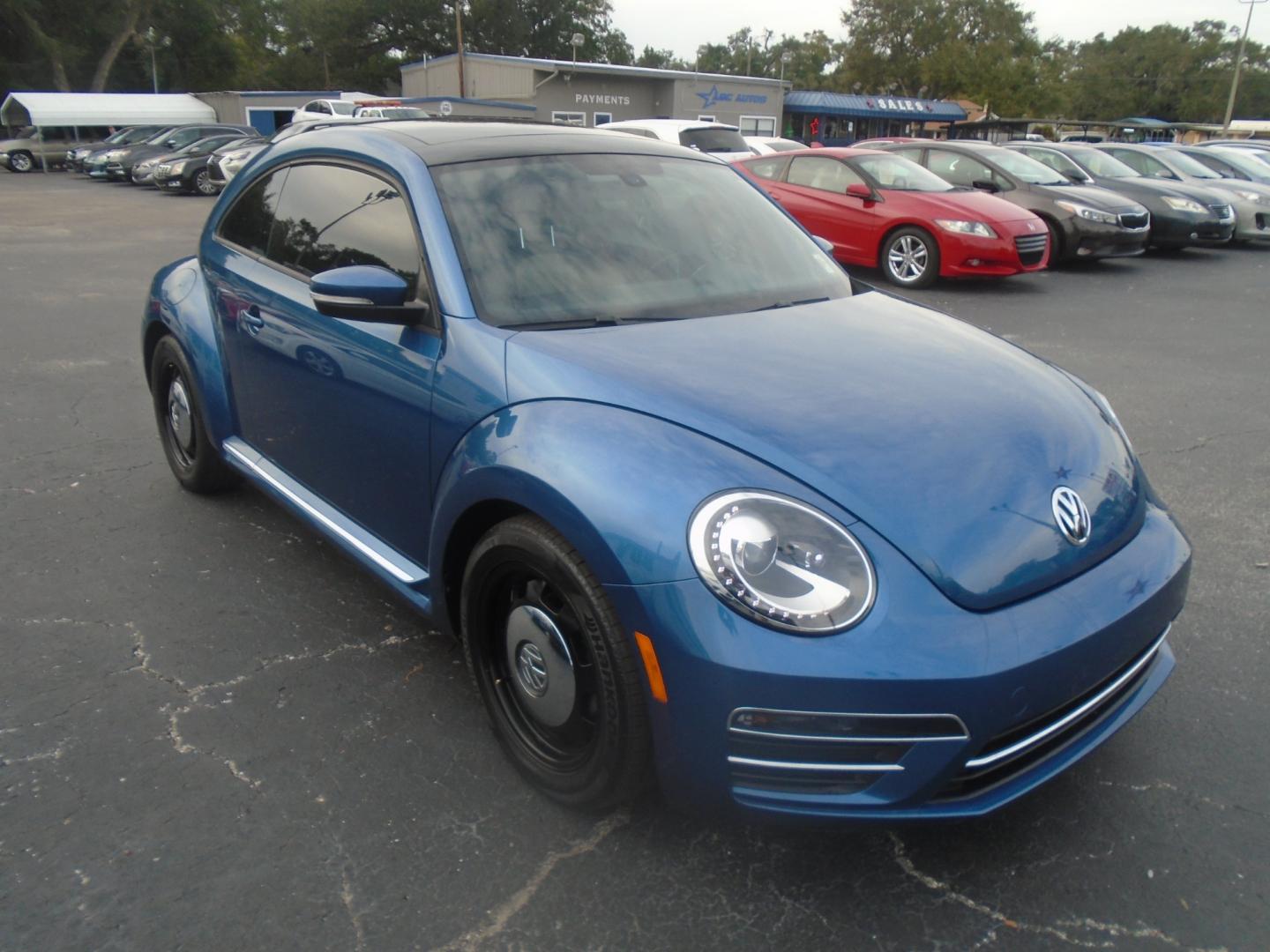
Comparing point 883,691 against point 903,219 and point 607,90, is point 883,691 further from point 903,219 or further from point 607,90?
point 607,90

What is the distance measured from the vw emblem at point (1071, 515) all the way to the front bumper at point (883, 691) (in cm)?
12

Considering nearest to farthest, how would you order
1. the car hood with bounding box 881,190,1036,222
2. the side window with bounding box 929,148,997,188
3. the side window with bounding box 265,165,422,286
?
1. the side window with bounding box 265,165,422,286
2. the car hood with bounding box 881,190,1036,222
3. the side window with bounding box 929,148,997,188

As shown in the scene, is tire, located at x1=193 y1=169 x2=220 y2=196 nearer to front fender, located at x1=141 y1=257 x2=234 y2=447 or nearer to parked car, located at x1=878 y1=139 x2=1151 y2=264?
parked car, located at x1=878 y1=139 x2=1151 y2=264

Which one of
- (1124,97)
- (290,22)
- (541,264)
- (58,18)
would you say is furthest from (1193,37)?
(541,264)

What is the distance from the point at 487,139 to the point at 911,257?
27.0 ft

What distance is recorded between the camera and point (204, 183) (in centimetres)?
2295

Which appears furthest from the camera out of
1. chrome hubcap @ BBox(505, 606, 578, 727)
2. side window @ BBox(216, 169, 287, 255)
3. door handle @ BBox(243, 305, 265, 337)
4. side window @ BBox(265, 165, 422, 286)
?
side window @ BBox(216, 169, 287, 255)

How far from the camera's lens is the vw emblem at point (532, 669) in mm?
2375

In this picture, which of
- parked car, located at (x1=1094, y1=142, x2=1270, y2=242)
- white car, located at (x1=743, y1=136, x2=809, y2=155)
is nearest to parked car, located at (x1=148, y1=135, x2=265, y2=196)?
white car, located at (x1=743, y1=136, x2=809, y2=155)

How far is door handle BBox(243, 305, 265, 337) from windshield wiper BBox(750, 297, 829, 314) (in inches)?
69.4

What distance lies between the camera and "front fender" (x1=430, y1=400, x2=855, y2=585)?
2012mm

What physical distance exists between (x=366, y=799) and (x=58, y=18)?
61.9 m

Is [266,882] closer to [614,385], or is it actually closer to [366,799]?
[366,799]

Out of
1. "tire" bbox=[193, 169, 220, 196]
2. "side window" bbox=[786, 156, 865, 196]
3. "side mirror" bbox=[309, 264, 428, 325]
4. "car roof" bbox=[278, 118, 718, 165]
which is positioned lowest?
"tire" bbox=[193, 169, 220, 196]
